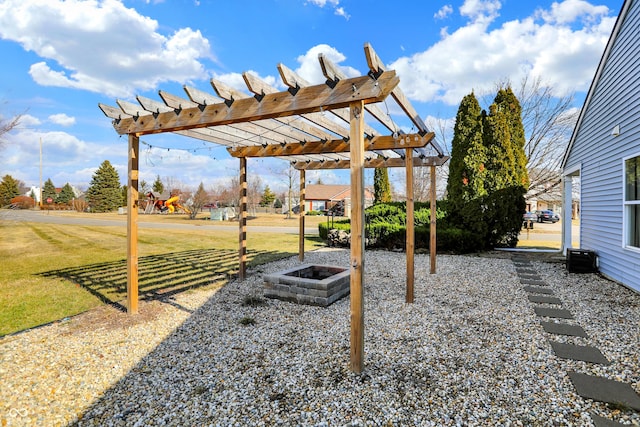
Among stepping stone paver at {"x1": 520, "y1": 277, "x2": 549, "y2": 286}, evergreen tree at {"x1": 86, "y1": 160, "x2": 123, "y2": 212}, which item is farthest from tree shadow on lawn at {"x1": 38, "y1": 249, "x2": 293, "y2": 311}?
evergreen tree at {"x1": 86, "y1": 160, "x2": 123, "y2": 212}

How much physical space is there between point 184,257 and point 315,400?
24.5 feet

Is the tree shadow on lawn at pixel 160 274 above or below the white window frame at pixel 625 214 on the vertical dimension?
below

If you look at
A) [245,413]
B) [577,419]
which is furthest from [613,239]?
[245,413]

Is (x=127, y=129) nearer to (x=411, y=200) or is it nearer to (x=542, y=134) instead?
(x=411, y=200)

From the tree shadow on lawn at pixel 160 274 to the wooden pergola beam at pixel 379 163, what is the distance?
2.76 meters

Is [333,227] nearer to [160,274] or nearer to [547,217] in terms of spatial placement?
[160,274]

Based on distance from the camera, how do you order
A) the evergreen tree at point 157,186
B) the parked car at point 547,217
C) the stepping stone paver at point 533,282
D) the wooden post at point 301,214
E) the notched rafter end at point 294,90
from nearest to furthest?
1. the notched rafter end at point 294,90
2. the stepping stone paver at point 533,282
3. the wooden post at point 301,214
4. the parked car at point 547,217
5. the evergreen tree at point 157,186

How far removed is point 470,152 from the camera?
10398 mm

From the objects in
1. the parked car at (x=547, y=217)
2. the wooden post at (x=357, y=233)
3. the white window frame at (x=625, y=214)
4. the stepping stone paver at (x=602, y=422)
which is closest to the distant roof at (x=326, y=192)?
the parked car at (x=547, y=217)

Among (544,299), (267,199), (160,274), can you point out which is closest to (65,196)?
(267,199)

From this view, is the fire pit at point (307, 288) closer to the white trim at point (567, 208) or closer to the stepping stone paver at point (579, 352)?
the stepping stone paver at point (579, 352)

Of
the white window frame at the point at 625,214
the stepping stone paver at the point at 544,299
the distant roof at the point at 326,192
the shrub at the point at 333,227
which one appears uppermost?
the distant roof at the point at 326,192

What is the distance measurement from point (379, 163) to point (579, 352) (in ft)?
17.3

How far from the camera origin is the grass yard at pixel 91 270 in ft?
14.9
